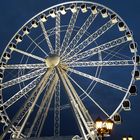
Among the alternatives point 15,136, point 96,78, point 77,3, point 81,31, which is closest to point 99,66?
point 96,78

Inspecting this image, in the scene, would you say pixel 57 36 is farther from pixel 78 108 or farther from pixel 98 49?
pixel 78 108

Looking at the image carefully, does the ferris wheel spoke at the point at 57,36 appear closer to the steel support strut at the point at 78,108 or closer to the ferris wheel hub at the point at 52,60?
the ferris wheel hub at the point at 52,60

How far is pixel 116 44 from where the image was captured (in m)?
37.3

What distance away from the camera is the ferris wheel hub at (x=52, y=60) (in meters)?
36.6

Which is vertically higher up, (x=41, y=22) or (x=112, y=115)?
(x=41, y=22)

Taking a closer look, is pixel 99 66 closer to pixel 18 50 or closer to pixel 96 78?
pixel 96 78

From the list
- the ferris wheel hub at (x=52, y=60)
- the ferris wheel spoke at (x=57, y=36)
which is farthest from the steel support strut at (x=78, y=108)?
the ferris wheel spoke at (x=57, y=36)

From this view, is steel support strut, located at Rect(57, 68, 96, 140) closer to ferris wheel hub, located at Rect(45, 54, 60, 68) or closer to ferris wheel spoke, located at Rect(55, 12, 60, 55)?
ferris wheel hub, located at Rect(45, 54, 60, 68)

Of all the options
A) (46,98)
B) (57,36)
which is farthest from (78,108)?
(57,36)

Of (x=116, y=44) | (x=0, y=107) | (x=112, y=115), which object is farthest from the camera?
(x=0, y=107)

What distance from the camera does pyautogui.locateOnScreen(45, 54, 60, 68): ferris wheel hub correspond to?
120 feet

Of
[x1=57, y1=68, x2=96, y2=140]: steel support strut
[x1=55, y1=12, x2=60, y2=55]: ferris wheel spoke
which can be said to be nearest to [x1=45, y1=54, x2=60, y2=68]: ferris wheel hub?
[x1=57, y1=68, x2=96, y2=140]: steel support strut

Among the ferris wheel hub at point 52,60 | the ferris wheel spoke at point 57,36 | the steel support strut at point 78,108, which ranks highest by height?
the ferris wheel spoke at point 57,36

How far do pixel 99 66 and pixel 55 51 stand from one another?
386cm
